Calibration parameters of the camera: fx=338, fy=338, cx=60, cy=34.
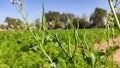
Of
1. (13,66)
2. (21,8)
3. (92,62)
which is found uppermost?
(21,8)

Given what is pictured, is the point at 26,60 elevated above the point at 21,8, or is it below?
below

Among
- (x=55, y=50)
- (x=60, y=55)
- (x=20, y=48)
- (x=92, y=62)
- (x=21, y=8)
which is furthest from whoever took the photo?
(x=20, y=48)

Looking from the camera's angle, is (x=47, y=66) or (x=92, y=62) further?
(x=47, y=66)

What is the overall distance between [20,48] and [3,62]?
2.82m

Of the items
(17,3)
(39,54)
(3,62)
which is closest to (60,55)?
(39,54)

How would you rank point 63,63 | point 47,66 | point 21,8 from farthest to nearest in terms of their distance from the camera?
point 63,63 → point 47,66 → point 21,8

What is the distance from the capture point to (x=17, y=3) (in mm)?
1589

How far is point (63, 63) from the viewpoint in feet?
32.0

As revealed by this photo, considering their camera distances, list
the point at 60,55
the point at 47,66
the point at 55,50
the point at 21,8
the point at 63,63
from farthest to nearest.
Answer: the point at 55,50 → the point at 60,55 → the point at 63,63 → the point at 47,66 → the point at 21,8

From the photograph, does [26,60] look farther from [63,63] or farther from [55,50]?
[55,50]

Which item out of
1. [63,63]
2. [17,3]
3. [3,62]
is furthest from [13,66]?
[17,3]

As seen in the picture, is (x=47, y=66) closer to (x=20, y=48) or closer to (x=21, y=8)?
(x=20, y=48)

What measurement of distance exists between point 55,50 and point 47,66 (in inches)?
108

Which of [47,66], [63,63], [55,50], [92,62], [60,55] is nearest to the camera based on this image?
[92,62]
